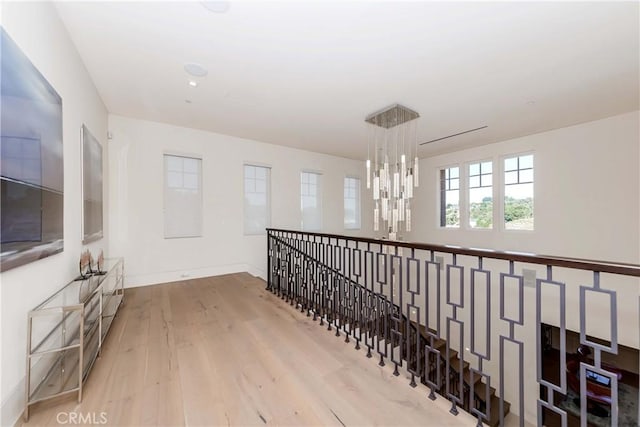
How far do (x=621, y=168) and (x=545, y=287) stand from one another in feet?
7.28

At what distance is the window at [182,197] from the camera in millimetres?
4453

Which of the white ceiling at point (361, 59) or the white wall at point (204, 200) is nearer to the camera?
the white ceiling at point (361, 59)

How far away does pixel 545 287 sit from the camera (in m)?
4.58

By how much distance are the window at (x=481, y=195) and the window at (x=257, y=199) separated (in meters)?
4.67

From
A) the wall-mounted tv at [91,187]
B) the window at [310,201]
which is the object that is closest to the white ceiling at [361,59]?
the wall-mounted tv at [91,187]

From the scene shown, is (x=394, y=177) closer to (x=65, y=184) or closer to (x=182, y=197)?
(x=182, y=197)

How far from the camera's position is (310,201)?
627 cm

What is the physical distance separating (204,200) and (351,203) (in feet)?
12.6

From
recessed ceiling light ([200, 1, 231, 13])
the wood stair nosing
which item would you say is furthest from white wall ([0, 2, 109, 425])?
the wood stair nosing

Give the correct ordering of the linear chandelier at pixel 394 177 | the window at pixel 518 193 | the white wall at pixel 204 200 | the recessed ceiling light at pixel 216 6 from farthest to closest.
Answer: the window at pixel 518 193 < the white wall at pixel 204 200 < the linear chandelier at pixel 394 177 < the recessed ceiling light at pixel 216 6

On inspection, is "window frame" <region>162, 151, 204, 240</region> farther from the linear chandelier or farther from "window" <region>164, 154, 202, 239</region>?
the linear chandelier

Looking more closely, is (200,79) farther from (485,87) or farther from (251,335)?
(485,87)

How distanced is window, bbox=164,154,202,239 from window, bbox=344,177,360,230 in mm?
3698

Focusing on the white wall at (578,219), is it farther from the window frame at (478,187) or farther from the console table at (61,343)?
the console table at (61,343)
